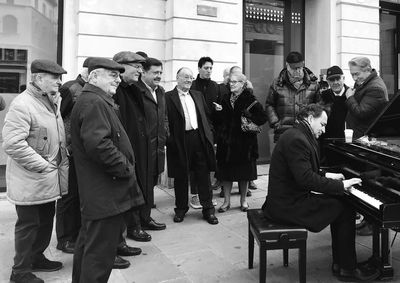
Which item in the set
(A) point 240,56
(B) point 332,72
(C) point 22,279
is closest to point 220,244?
(C) point 22,279

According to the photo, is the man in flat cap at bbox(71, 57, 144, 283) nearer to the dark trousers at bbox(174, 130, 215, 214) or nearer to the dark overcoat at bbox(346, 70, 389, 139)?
the dark trousers at bbox(174, 130, 215, 214)

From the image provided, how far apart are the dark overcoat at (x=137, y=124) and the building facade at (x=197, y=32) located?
→ 3105 mm

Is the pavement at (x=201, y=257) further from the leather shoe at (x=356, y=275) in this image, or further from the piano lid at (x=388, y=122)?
the piano lid at (x=388, y=122)

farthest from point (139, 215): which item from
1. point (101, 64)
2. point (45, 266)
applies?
point (101, 64)

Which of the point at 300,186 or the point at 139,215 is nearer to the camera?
the point at 300,186

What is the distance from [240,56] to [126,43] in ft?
7.84

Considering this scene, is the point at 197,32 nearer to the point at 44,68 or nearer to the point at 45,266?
the point at 44,68

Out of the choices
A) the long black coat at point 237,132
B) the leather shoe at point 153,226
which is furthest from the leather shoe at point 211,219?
the long black coat at point 237,132

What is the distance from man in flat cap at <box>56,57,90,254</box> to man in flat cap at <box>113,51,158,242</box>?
0.43m

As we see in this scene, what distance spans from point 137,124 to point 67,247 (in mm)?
1453

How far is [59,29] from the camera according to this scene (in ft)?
23.5

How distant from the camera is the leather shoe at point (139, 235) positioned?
452cm

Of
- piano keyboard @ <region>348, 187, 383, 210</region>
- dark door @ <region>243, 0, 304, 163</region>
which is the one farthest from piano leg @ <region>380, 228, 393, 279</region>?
dark door @ <region>243, 0, 304, 163</region>

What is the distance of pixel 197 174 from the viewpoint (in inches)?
207
